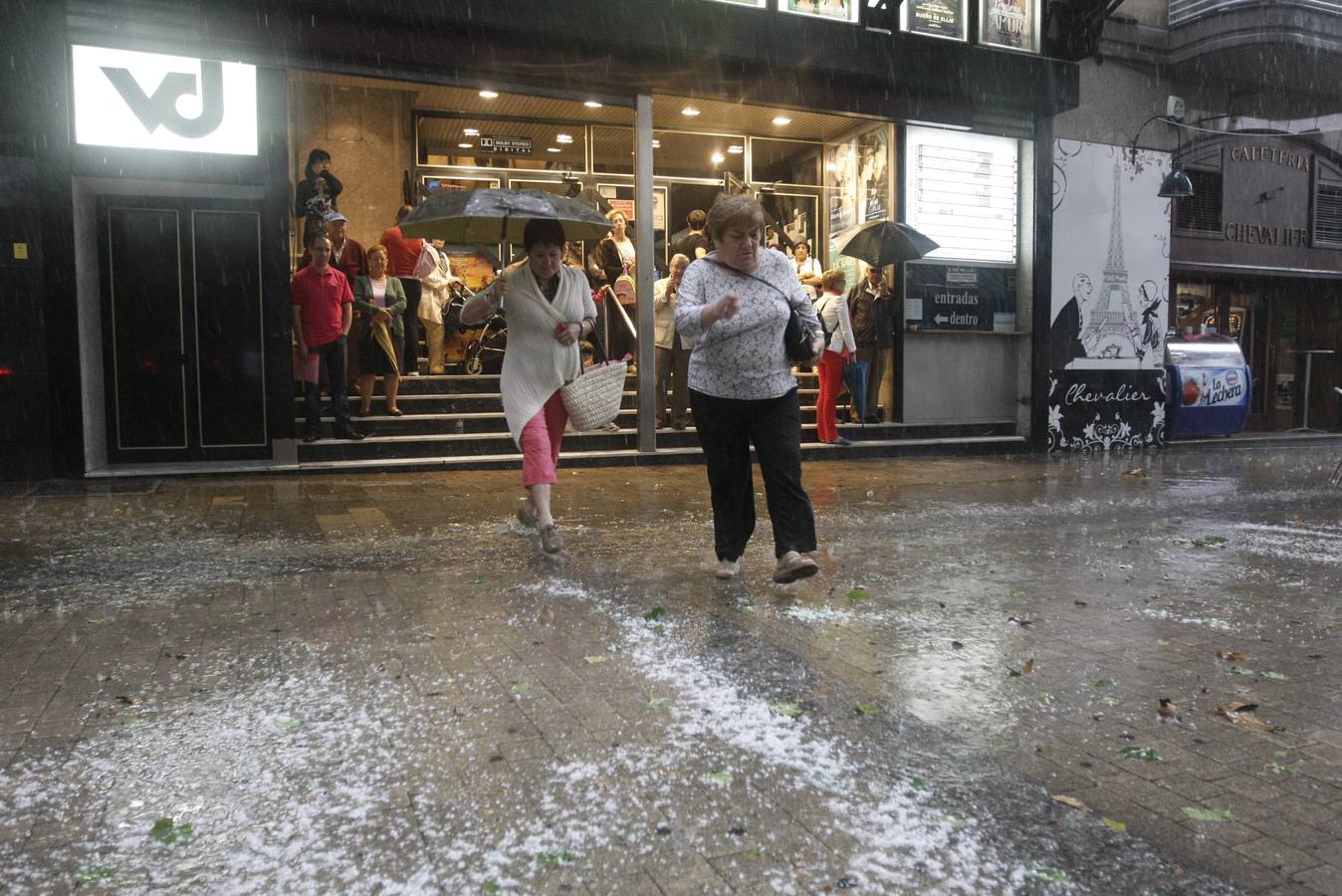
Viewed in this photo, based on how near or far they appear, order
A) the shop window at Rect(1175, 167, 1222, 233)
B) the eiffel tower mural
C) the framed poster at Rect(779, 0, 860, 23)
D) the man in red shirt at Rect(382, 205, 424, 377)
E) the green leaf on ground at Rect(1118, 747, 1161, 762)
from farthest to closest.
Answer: the shop window at Rect(1175, 167, 1222, 233) < the eiffel tower mural < the man in red shirt at Rect(382, 205, 424, 377) < the framed poster at Rect(779, 0, 860, 23) < the green leaf on ground at Rect(1118, 747, 1161, 762)

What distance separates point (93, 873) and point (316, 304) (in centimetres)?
891

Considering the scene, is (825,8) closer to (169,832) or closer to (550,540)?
(550,540)

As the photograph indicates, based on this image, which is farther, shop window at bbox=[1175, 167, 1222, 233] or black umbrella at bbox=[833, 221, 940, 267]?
shop window at bbox=[1175, 167, 1222, 233]

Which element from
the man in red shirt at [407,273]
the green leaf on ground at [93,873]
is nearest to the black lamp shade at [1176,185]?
the man in red shirt at [407,273]

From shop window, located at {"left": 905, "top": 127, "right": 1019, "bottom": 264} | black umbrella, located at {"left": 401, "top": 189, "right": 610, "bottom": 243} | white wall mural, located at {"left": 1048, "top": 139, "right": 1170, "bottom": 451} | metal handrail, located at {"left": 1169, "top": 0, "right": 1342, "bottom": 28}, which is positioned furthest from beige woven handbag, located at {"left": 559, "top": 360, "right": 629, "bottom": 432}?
metal handrail, located at {"left": 1169, "top": 0, "right": 1342, "bottom": 28}

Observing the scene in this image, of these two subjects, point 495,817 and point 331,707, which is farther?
point 331,707

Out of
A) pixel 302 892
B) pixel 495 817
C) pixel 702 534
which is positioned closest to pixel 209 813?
pixel 302 892

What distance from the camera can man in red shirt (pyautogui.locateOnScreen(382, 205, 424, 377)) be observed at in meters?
12.9

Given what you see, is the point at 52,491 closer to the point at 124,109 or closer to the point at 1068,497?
the point at 124,109

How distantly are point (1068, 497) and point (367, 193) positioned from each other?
11.2 m

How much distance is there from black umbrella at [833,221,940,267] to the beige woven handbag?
6808mm

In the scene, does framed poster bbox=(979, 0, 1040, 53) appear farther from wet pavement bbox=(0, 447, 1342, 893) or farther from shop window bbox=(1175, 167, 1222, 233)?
wet pavement bbox=(0, 447, 1342, 893)

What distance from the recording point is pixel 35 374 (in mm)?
9570

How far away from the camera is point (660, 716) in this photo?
3.28m
